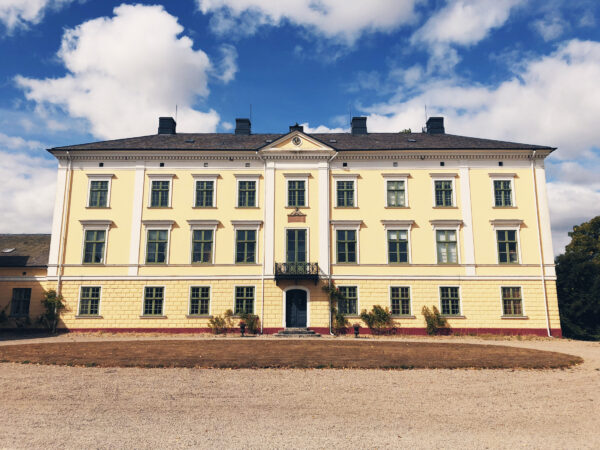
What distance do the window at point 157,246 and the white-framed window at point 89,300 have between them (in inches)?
137

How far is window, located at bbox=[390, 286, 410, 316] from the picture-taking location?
23453mm

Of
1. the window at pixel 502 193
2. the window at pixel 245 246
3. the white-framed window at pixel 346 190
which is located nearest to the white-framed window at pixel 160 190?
the window at pixel 245 246

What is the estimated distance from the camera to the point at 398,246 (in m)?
24.2

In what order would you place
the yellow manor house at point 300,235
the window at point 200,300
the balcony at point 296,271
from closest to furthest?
1. the balcony at point 296,271
2. the yellow manor house at point 300,235
3. the window at point 200,300

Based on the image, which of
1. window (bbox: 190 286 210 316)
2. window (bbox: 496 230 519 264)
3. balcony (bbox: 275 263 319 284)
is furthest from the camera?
window (bbox: 496 230 519 264)

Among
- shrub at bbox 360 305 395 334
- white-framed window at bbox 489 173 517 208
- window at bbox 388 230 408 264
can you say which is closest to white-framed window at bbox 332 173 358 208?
window at bbox 388 230 408 264

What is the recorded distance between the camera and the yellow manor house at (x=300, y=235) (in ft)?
76.7

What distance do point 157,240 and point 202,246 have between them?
278 centimetres

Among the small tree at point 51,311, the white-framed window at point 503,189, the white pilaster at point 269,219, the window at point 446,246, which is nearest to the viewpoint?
the small tree at point 51,311

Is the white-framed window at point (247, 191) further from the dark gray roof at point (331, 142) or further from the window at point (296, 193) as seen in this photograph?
the window at point (296, 193)

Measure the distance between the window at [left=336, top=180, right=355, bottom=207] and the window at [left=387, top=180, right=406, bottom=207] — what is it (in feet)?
7.65

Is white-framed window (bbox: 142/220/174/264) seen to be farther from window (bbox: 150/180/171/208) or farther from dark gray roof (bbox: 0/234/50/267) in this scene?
dark gray roof (bbox: 0/234/50/267)

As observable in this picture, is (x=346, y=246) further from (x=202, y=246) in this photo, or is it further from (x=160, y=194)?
(x=160, y=194)

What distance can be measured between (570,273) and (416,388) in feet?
62.7
